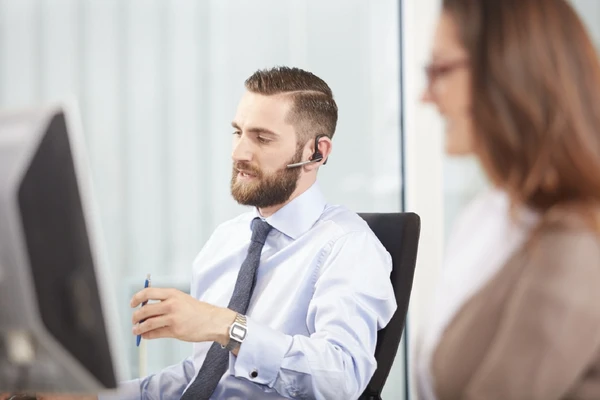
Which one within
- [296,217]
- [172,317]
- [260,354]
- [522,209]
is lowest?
[260,354]

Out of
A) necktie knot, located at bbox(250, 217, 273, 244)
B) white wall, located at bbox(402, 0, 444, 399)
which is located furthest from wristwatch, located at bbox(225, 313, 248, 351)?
white wall, located at bbox(402, 0, 444, 399)

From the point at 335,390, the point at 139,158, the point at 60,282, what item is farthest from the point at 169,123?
the point at 60,282

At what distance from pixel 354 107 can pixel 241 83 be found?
394 millimetres

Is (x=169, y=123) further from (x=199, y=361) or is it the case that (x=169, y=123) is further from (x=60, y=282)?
(x=60, y=282)

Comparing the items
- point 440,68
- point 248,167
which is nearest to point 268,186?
point 248,167

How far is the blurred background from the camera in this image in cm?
234

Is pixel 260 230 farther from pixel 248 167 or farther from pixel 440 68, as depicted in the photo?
pixel 440 68

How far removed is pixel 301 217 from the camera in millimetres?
1535

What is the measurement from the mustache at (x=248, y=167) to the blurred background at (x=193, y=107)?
738mm

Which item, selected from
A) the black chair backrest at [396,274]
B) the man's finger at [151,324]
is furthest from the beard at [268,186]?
the man's finger at [151,324]

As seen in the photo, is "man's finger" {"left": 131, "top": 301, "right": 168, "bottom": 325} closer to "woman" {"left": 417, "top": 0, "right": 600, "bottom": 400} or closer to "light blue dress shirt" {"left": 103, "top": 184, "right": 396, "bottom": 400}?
"light blue dress shirt" {"left": 103, "top": 184, "right": 396, "bottom": 400}

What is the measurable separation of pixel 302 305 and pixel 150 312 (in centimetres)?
37

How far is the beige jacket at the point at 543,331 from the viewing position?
760 millimetres

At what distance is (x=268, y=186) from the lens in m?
1.56
